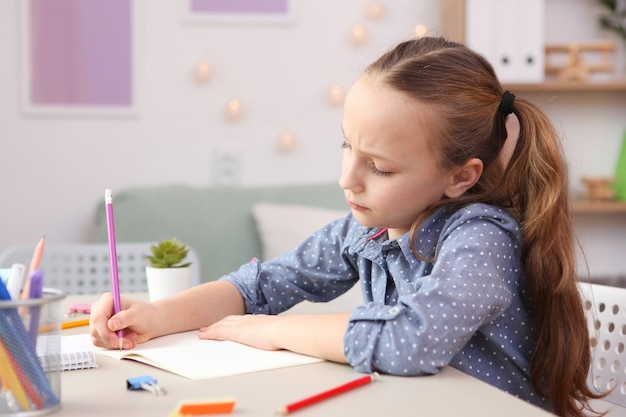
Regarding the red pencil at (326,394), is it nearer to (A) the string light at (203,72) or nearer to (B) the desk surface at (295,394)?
(B) the desk surface at (295,394)

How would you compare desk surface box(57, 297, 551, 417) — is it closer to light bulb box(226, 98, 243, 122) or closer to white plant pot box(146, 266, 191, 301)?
white plant pot box(146, 266, 191, 301)

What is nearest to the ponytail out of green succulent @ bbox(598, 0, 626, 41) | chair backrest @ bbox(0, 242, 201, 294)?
chair backrest @ bbox(0, 242, 201, 294)

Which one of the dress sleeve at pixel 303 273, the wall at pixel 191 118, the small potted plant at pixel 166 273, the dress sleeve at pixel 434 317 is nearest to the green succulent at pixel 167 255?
the small potted plant at pixel 166 273

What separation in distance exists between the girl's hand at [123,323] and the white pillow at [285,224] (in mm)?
1553

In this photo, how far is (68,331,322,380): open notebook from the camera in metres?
0.91

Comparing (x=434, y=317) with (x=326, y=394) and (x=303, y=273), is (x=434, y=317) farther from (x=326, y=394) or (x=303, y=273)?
(x=303, y=273)

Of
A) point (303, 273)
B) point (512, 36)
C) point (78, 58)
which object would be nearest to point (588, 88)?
point (512, 36)

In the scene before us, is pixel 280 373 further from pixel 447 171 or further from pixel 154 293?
pixel 154 293

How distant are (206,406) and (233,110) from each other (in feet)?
7.39

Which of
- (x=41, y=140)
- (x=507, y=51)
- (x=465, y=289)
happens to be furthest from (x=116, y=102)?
(x=465, y=289)

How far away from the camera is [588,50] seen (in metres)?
3.03

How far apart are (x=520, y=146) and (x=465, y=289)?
288 millimetres

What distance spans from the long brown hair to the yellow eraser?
1.45 ft

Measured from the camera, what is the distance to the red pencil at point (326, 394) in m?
0.76
